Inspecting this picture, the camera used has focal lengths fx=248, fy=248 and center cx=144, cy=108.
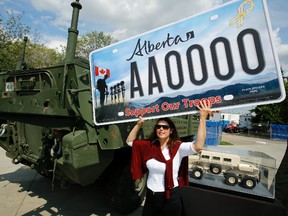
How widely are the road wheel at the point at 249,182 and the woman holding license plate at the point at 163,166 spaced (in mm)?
927

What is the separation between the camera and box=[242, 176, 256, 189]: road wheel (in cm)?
270

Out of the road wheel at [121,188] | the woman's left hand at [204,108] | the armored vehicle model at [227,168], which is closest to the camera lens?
the woman's left hand at [204,108]

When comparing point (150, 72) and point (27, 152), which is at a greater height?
point (150, 72)

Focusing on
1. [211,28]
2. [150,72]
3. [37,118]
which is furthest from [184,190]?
[37,118]

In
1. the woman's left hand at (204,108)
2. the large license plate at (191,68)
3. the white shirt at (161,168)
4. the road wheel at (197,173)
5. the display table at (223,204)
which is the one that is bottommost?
the display table at (223,204)

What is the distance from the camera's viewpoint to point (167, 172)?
203 centimetres

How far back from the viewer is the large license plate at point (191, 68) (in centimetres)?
172

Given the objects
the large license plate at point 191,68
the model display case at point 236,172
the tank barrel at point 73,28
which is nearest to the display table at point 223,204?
the model display case at point 236,172

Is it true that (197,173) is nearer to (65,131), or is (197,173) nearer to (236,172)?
(236,172)

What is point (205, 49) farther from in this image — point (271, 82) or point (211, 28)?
point (271, 82)

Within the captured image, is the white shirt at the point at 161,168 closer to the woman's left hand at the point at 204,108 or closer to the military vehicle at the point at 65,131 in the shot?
the woman's left hand at the point at 204,108

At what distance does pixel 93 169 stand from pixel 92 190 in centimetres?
207

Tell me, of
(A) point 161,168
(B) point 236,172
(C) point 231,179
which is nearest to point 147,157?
(A) point 161,168

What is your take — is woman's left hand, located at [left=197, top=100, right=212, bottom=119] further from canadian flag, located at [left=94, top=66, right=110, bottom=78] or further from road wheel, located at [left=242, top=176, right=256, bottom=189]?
road wheel, located at [left=242, top=176, right=256, bottom=189]
